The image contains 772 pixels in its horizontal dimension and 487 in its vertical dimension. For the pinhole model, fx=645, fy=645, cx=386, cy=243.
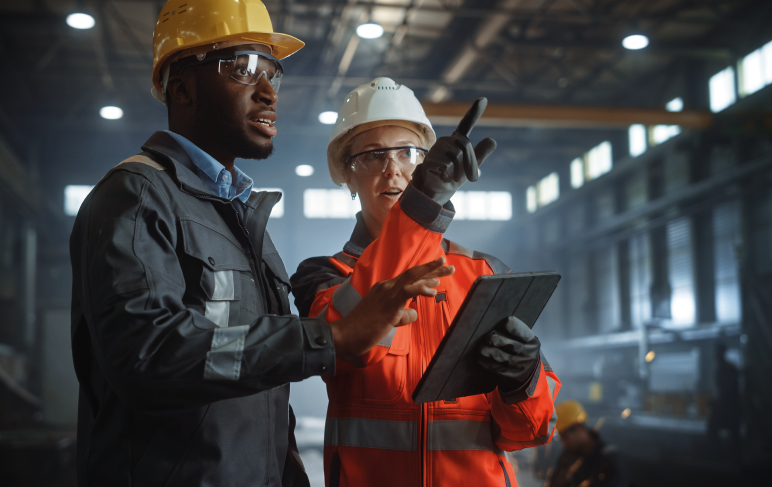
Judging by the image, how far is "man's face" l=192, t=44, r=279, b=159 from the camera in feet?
5.72

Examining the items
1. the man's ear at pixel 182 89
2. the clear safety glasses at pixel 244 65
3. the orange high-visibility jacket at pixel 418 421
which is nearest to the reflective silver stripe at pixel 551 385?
the orange high-visibility jacket at pixel 418 421

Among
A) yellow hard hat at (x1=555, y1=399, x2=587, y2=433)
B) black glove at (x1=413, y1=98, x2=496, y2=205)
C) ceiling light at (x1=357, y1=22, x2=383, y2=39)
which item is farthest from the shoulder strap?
ceiling light at (x1=357, y1=22, x2=383, y2=39)

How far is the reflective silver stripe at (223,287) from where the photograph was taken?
1.48 m

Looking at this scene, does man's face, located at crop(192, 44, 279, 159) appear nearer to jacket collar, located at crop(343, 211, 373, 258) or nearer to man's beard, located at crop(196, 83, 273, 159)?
man's beard, located at crop(196, 83, 273, 159)

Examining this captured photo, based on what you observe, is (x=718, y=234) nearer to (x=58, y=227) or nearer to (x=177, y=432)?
(x=177, y=432)

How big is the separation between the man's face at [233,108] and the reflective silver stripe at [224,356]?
2.31 feet

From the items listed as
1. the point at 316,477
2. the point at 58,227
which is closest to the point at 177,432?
the point at 316,477

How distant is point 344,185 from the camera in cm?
263

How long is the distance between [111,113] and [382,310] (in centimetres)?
1587

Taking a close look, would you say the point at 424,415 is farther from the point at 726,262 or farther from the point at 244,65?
the point at 726,262

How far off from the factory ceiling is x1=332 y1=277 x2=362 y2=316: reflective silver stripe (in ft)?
30.4

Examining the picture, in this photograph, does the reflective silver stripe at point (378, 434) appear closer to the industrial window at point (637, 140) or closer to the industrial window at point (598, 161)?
the industrial window at point (637, 140)

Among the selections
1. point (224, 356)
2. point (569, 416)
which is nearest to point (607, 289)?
point (569, 416)

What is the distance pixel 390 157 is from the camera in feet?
7.46
